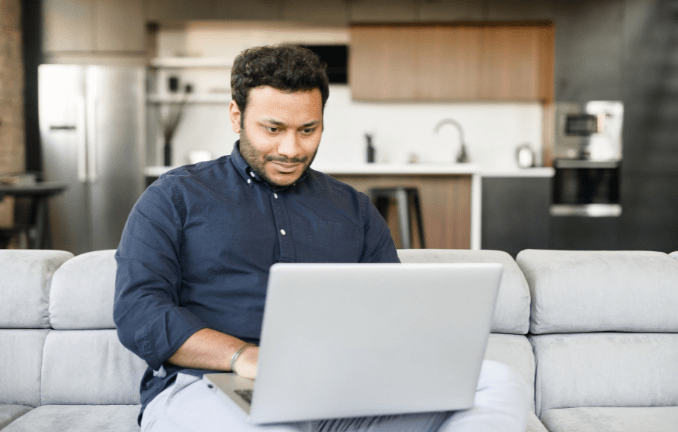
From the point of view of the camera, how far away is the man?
1077mm

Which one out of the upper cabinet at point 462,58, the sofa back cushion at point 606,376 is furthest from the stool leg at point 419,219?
the sofa back cushion at point 606,376

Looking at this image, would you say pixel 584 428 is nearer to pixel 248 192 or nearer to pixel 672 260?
pixel 672 260

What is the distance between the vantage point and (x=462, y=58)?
5.36 meters

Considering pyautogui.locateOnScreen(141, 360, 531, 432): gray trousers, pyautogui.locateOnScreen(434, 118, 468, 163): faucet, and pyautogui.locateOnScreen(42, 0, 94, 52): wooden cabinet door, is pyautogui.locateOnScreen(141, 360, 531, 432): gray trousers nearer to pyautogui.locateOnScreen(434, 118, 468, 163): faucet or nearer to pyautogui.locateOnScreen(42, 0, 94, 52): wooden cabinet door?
pyautogui.locateOnScreen(434, 118, 468, 163): faucet

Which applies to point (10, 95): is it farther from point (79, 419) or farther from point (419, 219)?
point (79, 419)

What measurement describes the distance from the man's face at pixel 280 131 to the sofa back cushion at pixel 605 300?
2.59 feet

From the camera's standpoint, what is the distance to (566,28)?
5.11m

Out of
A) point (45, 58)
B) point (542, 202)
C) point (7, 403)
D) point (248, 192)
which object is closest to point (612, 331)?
point (248, 192)

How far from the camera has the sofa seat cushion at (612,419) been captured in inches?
53.2

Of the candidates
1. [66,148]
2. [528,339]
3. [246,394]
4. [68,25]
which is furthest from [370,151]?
[246,394]

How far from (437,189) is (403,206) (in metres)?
0.58

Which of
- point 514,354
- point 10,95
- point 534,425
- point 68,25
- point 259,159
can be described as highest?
point 68,25

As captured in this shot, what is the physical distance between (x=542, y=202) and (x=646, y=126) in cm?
115

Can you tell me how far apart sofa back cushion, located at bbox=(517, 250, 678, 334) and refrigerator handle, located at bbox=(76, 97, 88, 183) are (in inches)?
174
